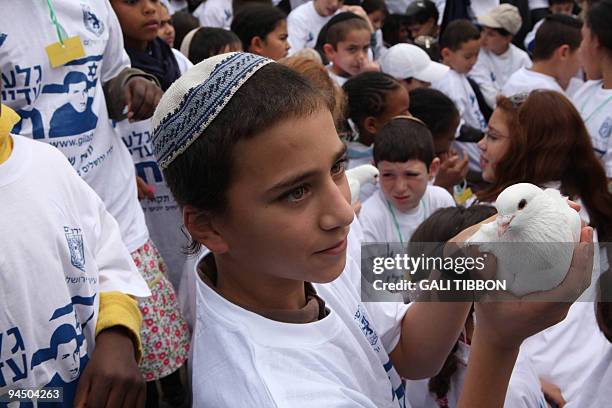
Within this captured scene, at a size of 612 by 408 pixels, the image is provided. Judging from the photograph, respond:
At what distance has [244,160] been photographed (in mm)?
1074

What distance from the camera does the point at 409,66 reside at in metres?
4.69

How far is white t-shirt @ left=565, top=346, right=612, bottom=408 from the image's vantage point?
1.63 m

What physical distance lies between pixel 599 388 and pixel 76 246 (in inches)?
49.5

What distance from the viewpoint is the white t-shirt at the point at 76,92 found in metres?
1.96

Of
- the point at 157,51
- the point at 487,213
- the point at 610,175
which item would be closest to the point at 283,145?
the point at 487,213

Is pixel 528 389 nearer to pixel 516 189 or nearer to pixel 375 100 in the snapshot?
pixel 516 189

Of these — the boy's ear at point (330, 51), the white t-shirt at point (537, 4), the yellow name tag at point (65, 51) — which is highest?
the yellow name tag at point (65, 51)

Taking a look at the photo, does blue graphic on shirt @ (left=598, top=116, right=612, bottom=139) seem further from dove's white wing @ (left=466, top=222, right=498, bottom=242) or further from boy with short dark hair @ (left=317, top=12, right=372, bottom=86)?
dove's white wing @ (left=466, top=222, right=498, bottom=242)

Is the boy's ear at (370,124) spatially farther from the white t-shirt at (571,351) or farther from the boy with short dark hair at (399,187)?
the white t-shirt at (571,351)

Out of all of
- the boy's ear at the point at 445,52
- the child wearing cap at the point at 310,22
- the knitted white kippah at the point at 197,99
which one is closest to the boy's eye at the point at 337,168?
the knitted white kippah at the point at 197,99

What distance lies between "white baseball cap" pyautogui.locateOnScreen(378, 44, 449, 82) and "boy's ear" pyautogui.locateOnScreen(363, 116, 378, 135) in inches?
51.9

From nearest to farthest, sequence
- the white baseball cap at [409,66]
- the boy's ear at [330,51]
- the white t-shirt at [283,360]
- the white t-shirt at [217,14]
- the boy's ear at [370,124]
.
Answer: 1. the white t-shirt at [283,360]
2. the boy's ear at [370,124]
3. the boy's ear at [330,51]
4. the white baseball cap at [409,66]
5. the white t-shirt at [217,14]

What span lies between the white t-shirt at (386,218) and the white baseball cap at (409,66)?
1877 mm

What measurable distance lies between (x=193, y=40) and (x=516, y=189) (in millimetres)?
3024
